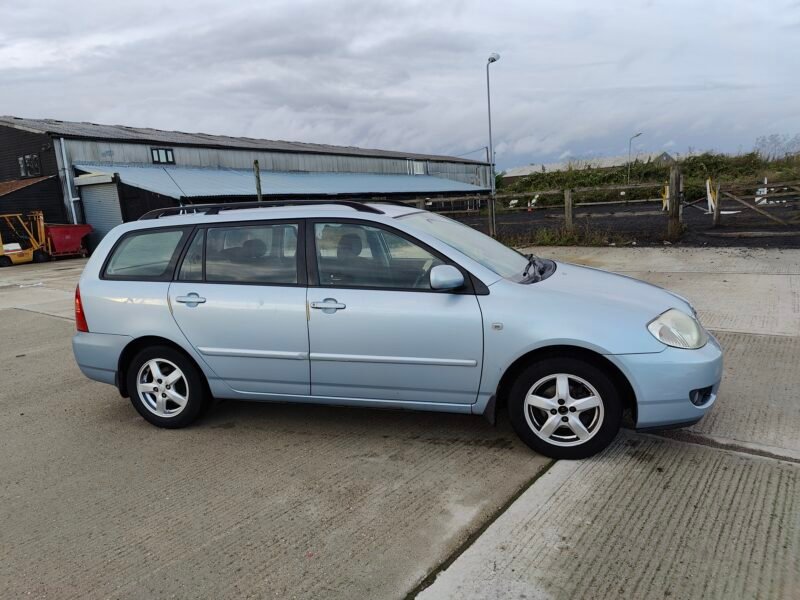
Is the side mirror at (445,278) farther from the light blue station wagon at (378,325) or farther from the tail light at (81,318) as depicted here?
the tail light at (81,318)

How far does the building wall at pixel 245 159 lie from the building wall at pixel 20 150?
800 millimetres

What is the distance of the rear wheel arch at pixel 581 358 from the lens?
3.36 m

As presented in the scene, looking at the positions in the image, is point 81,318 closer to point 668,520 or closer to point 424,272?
point 424,272

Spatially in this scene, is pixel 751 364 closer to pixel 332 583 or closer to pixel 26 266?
pixel 332 583

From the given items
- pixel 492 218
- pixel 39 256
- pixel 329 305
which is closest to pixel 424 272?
pixel 329 305

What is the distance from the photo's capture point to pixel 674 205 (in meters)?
12.3

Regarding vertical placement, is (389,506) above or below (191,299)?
below

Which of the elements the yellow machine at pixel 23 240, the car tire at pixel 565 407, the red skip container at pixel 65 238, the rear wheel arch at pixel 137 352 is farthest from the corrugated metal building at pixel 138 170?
A: the car tire at pixel 565 407

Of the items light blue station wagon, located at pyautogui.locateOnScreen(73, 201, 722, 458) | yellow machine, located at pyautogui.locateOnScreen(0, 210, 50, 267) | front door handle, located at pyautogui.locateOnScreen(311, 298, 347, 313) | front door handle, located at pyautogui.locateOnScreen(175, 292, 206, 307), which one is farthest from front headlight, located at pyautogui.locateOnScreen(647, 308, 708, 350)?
yellow machine, located at pyautogui.locateOnScreen(0, 210, 50, 267)

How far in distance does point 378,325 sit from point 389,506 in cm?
109

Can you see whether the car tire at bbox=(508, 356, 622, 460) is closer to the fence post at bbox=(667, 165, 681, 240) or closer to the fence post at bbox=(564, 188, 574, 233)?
the fence post at bbox=(667, 165, 681, 240)

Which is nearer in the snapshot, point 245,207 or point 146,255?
point 146,255

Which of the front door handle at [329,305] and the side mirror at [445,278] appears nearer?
the side mirror at [445,278]

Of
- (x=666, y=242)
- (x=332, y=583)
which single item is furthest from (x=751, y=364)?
(x=666, y=242)
